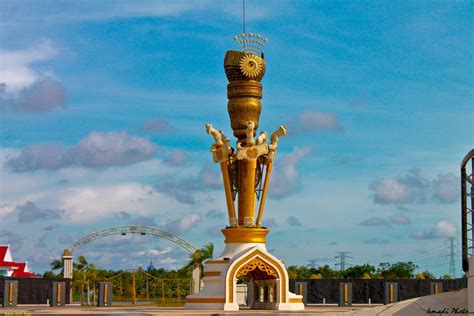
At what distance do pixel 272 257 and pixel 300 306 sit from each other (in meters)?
3.05

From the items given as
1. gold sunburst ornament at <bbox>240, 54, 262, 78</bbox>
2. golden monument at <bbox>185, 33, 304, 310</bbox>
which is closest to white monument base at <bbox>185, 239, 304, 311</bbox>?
golden monument at <bbox>185, 33, 304, 310</bbox>

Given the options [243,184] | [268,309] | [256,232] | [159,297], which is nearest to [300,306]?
[268,309]

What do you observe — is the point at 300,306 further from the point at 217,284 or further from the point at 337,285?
the point at 337,285

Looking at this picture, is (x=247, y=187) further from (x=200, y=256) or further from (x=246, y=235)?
(x=200, y=256)

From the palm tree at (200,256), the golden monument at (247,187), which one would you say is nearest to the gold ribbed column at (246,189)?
the golden monument at (247,187)

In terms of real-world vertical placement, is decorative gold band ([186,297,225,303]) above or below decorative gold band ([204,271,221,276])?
below

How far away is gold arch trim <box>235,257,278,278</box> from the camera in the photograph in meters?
42.8

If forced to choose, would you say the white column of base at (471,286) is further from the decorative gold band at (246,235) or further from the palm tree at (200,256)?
the palm tree at (200,256)

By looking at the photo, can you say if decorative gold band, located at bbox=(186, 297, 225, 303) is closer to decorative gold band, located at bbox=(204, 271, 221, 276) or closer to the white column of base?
decorative gold band, located at bbox=(204, 271, 221, 276)

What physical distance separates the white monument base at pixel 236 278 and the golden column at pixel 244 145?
1705 millimetres

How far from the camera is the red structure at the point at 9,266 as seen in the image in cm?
7644

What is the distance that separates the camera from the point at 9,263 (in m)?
77.2

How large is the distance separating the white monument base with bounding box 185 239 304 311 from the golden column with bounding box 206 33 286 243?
1.71 metres

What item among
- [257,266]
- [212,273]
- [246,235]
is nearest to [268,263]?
[257,266]
